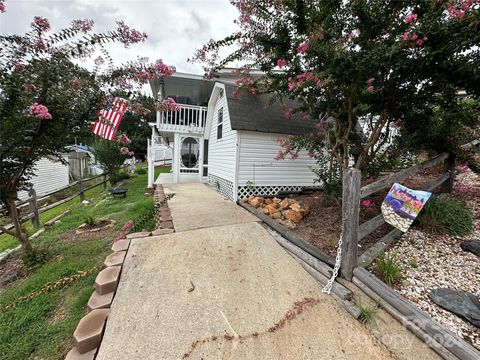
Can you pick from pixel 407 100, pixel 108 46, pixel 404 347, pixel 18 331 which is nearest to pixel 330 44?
pixel 407 100

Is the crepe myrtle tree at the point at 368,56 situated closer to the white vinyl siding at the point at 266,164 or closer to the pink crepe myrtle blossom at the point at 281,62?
the pink crepe myrtle blossom at the point at 281,62

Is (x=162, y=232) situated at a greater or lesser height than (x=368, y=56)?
lesser

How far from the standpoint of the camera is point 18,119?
7.92ft

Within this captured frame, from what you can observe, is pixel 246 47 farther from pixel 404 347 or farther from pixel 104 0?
pixel 404 347

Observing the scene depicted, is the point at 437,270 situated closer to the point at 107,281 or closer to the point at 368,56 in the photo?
the point at 368,56

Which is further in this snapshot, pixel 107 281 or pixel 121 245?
pixel 121 245

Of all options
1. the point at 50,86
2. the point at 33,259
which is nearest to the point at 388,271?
the point at 50,86

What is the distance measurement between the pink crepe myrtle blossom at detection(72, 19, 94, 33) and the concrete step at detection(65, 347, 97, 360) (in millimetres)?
3842

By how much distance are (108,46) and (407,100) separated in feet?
15.9

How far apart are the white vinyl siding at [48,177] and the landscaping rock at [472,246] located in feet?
47.2

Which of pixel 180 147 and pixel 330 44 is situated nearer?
pixel 330 44

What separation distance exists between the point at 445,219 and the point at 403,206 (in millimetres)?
1420

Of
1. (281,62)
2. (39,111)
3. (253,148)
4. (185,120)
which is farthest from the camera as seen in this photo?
(185,120)

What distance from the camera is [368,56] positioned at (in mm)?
2668
